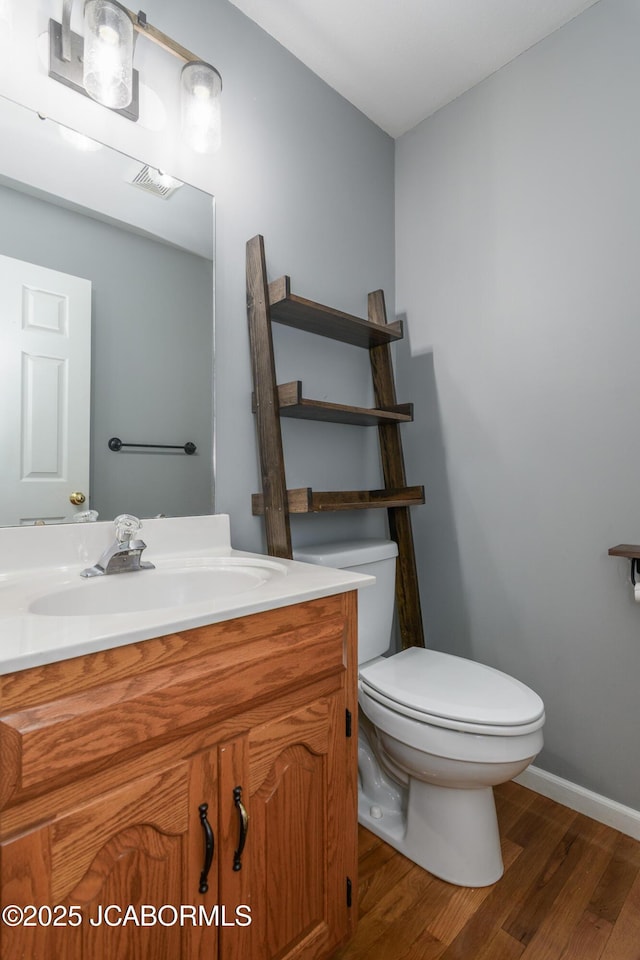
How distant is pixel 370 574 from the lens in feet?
5.34

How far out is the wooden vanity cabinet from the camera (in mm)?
615

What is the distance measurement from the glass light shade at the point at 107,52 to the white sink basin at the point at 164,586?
1.12 metres

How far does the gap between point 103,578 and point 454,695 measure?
907 millimetres

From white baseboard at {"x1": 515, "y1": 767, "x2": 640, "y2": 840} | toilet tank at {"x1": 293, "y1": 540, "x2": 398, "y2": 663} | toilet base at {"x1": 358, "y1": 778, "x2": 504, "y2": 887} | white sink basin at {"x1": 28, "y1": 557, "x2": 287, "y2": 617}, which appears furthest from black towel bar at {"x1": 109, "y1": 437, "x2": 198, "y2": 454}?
white baseboard at {"x1": 515, "y1": 767, "x2": 640, "y2": 840}

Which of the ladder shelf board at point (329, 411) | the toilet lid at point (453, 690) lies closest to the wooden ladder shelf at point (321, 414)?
the ladder shelf board at point (329, 411)

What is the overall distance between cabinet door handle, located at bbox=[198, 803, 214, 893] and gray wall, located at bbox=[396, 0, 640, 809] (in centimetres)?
126

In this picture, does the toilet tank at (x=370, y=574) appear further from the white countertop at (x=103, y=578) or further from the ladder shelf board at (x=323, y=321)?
the ladder shelf board at (x=323, y=321)

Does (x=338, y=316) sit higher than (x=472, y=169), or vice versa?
(x=472, y=169)

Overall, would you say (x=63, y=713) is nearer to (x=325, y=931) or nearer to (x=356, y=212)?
(x=325, y=931)

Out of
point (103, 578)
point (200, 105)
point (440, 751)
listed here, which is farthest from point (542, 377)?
point (103, 578)

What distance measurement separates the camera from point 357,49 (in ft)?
5.47

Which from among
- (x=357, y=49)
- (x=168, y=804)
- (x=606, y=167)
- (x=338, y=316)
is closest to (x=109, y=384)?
(x=338, y=316)

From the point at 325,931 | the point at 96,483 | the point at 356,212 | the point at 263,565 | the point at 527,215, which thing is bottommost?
the point at 325,931

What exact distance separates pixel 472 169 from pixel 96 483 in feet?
5.64
